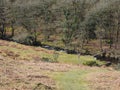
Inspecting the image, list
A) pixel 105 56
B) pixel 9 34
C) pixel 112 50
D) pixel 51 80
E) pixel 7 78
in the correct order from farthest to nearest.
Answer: pixel 9 34, pixel 112 50, pixel 105 56, pixel 51 80, pixel 7 78

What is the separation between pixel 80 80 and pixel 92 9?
68092 mm

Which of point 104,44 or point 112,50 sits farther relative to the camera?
point 104,44

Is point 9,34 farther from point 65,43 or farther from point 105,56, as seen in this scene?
point 105,56

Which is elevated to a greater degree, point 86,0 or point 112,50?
point 86,0

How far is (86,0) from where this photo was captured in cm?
10269

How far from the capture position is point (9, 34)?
10862 cm

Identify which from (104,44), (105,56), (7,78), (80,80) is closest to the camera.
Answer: (7,78)

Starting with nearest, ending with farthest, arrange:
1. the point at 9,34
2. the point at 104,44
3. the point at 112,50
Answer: the point at 112,50 → the point at 104,44 → the point at 9,34

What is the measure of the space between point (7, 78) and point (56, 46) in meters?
71.4

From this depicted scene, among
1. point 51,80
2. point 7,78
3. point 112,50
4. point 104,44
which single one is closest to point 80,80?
point 51,80

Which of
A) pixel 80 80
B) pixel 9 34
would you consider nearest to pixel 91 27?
pixel 9 34

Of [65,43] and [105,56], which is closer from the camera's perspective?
[105,56]

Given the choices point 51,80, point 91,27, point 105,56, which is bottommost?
point 105,56

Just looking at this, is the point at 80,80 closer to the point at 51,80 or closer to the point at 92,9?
the point at 51,80
